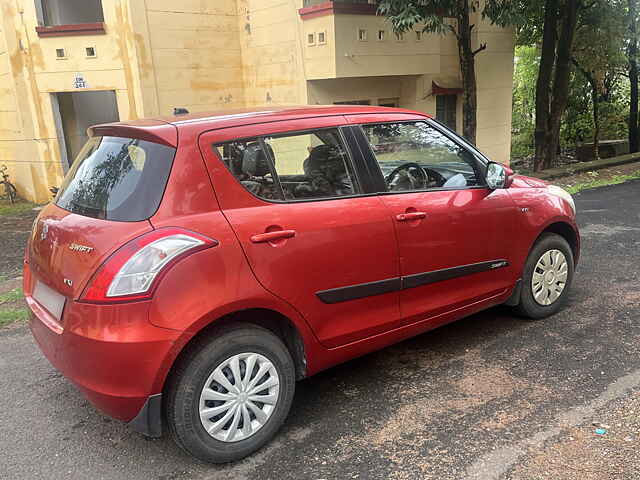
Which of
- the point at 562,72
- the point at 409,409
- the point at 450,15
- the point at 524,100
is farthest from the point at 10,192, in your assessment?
the point at 524,100

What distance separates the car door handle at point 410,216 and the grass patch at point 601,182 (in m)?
7.11

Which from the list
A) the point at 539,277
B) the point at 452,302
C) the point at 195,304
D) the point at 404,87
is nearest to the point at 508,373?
the point at 452,302

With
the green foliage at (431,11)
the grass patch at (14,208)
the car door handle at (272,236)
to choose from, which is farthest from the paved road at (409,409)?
the grass patch at (14,208)

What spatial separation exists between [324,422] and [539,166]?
460 inches

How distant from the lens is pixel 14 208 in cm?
1182

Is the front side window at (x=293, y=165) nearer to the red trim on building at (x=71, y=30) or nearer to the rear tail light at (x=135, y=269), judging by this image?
the rear tail light at (x=135, y=269)

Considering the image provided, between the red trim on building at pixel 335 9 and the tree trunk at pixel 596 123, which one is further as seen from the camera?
the tree trunk at pixel 596 123

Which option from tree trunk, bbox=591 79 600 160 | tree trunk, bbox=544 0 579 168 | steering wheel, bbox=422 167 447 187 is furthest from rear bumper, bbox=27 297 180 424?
tree trunk, bbox=591 79 600 160

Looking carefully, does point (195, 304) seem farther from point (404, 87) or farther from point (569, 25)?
point (569, 25)

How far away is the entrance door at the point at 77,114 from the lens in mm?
12031

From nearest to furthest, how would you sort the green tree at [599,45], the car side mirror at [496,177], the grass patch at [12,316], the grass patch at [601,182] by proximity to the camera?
the car side mirror at [496,177]
the grass patch at [12,316]
the grass patch at [601,182]
the green tree at [599,45]

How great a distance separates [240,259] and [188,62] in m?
9.92

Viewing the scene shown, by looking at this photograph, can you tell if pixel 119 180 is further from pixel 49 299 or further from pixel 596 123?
pixel 596 123

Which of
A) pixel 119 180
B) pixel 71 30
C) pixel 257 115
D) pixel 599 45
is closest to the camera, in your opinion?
pixel 119 180
